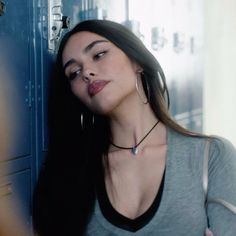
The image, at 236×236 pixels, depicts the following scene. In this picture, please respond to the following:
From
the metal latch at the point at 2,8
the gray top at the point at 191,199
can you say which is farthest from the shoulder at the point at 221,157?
the metal latch at the point at 2,8

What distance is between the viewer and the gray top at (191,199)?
1.06 meters

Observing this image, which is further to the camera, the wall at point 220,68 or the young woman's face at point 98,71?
the wall at point 220,68

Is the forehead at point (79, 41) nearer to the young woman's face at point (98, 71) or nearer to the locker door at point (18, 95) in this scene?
the young woman's face at point (98, 71)

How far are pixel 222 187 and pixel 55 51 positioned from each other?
0.64 m

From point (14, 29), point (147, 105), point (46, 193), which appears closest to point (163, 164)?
point (147, 105)

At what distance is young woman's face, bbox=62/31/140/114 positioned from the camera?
111 cm

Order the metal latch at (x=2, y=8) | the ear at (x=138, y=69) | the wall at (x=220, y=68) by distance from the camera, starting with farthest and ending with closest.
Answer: the wall at (x=220, y=68)
the ear at (x=138, y=69)
the metal latch at (x=2, y=8)

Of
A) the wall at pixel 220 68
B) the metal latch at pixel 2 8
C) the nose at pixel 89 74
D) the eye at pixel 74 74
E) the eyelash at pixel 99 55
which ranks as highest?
the metal latch at pixel 2 8

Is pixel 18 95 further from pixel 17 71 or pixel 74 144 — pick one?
pixel 74 144

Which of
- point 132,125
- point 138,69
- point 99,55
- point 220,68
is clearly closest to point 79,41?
point 99,55

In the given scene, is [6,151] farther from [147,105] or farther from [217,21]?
[217,21]

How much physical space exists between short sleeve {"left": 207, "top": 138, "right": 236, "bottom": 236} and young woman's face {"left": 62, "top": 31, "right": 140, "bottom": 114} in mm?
307

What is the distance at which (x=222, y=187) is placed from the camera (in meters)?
1.07

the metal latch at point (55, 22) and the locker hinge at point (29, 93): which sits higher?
the metal latch at point (55, 22)
